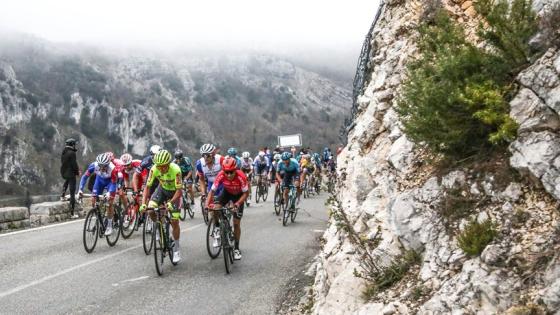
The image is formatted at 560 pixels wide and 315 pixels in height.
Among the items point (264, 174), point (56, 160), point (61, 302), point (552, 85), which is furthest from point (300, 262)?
point (56, 160)

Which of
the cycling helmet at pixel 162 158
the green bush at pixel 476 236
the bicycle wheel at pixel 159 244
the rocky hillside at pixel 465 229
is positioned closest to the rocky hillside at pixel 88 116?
the cycling helmet at pixel 162 158

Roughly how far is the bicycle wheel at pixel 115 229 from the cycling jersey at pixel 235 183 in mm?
2829

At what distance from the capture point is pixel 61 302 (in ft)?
23.2

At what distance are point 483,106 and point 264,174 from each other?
17.6 metres

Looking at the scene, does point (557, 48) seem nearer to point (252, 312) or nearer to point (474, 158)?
point (474, 158)

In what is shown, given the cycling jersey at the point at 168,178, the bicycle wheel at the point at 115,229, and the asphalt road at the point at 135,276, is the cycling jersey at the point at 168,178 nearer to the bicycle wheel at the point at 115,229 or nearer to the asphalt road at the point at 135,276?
the asphalt road at the point at 135,276

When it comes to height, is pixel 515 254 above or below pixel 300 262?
above

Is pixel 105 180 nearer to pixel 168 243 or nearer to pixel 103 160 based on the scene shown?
pixel 103 160

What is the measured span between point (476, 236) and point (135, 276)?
6.06 meters

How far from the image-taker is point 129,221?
1233 centimetres

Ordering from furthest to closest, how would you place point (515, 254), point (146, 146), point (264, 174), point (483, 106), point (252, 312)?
1. point (146, 146)
2. point (264, 174)
3. point (252, 312)
4. point (483, 106)
5. point (515, 254)

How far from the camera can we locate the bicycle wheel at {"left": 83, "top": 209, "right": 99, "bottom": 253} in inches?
404

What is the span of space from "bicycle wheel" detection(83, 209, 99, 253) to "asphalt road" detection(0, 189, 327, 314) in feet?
0.61

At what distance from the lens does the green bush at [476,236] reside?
4129mm
